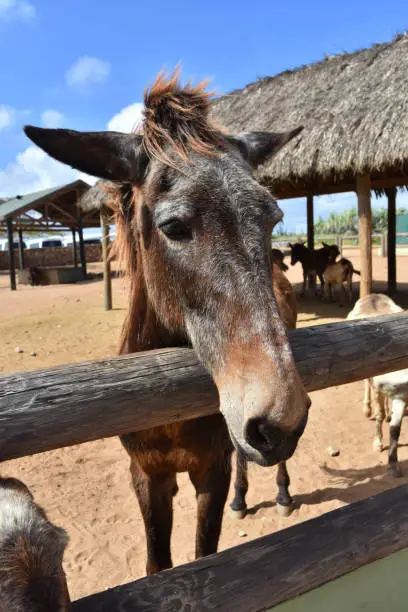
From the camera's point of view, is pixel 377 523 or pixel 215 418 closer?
pixel 377 523

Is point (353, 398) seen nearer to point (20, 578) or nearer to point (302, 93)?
point (20, 578)

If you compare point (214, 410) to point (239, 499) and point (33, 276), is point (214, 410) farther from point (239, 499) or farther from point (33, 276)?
point (33, 276)

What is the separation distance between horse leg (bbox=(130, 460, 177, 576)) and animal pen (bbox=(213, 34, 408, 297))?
5818 millimetres

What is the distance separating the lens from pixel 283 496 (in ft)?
11.4

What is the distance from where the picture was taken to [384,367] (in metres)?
1.84

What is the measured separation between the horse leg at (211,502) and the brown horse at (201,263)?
20 cm

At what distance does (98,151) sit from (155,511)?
1772mm

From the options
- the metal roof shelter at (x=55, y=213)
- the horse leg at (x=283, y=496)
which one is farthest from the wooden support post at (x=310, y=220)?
the horse leg at (x=283, y=496)

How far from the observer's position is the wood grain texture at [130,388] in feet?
3.94

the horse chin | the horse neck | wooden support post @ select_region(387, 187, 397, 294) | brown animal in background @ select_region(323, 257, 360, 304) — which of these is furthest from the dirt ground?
wooden support post @ select_region(387, 187, 397, 294)

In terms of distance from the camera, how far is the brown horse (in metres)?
1.17

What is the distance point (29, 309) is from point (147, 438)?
11.0 meters

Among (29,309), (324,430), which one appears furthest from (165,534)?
(29,309)

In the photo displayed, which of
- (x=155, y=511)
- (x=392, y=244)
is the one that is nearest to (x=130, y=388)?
(x=155, y=511)
